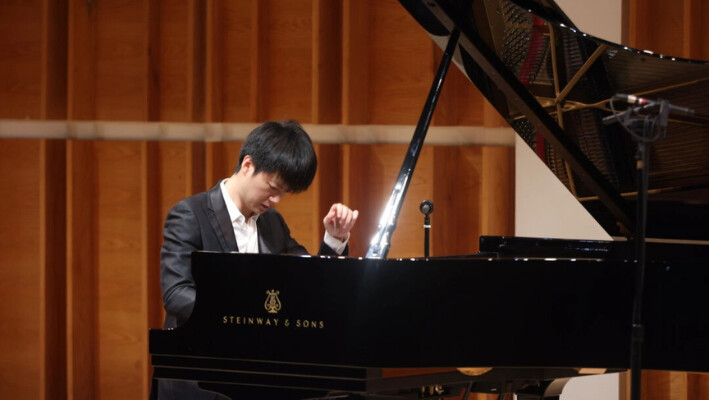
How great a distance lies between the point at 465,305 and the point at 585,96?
82 centimetres

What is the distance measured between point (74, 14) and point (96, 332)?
1593 mm

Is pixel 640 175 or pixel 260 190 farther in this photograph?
pixel 260 190

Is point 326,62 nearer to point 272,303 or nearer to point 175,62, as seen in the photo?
point 175,62

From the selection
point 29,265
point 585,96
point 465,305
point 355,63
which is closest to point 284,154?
point 465,305

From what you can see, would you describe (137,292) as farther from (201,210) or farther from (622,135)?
(622,135)

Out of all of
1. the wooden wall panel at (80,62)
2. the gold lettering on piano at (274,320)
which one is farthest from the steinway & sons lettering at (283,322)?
the wooden wall panel at (80,62)

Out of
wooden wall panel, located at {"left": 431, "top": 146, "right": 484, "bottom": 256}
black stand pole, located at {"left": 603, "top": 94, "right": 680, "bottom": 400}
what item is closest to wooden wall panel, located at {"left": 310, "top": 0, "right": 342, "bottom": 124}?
wooden wall panel, located at {"left": 431, "top": 146, "right": 484, "bottom": 256}

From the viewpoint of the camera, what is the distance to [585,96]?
2.21m

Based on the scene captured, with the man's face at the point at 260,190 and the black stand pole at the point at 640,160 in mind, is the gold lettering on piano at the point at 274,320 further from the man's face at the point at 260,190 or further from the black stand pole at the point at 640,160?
the black stand pole at the point at 640,160

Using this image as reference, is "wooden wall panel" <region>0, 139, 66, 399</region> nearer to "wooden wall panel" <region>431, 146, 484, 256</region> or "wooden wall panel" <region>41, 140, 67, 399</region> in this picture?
"wooden wall panel" <region>41, 140, 67, 399</region>

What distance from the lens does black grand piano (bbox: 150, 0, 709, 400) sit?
1.73 m

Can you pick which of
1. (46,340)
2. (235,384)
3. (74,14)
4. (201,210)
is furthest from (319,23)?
(235,384)

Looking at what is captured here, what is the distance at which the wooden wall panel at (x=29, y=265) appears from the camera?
3773 mm

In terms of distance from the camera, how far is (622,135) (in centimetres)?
230
